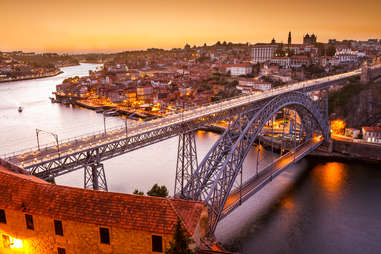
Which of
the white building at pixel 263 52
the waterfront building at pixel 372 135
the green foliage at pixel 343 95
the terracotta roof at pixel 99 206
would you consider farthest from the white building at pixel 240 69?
the terracotta roof at pixel 99 206

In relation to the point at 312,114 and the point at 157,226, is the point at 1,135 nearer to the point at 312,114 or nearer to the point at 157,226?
the point at 312,114

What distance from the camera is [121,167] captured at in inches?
878

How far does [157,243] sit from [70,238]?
188 centimetres

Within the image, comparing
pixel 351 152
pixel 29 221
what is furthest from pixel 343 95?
pixel 29 221

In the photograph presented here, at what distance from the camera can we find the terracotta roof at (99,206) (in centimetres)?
599

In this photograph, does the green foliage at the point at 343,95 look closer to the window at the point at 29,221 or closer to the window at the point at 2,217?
the window at the point at 29,221

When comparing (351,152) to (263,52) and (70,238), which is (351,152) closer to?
(70,238)

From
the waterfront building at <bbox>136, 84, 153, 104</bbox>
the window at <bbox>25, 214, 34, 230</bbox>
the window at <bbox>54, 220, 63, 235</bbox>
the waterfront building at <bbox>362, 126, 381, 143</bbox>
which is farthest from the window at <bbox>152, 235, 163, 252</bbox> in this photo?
the waterfront building at <bbox>136, 84, 153, 104</bbox>

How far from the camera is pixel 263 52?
71.9 meters

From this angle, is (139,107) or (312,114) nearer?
(312,114)

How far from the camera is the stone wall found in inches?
238

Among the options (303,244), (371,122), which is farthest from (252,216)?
(371,122)

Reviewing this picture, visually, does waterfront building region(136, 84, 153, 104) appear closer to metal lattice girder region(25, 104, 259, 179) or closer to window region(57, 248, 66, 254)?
metal lattice girder region(25, 104, 259, 179)

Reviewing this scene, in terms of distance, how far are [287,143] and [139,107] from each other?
75.8 ft
